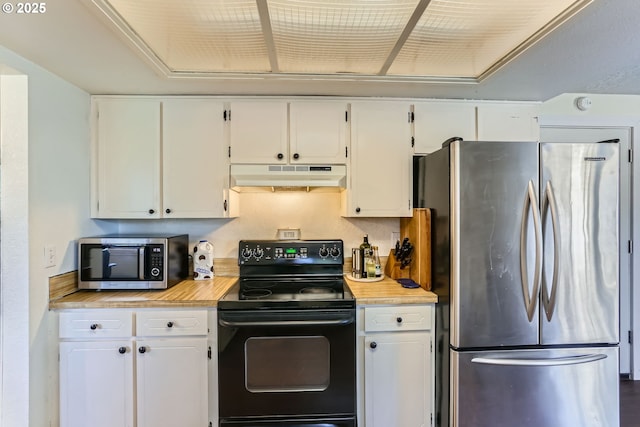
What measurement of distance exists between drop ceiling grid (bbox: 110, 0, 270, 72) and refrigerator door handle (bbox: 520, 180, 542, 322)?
1604mm

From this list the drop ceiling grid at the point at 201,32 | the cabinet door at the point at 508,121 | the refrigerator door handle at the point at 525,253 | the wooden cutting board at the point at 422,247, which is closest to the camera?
the drop ceiling grid at the point at 201,32

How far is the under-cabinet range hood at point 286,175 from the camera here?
7.00ft

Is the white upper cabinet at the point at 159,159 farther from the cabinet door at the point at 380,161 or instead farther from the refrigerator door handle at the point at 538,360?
the refrigerator door handle at the point at 538,360

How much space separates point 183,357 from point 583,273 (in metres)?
2.25

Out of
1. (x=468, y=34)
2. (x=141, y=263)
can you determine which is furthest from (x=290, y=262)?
(x=468, y=34)

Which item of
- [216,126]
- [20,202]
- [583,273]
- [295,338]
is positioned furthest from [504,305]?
[20,202]

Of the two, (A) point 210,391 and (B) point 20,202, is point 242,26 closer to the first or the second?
(B) point 20,202

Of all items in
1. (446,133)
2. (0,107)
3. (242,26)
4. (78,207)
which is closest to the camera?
(242,26)

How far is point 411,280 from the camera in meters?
A: 2.14

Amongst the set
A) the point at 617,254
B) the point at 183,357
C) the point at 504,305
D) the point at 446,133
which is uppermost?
the point at 446,133

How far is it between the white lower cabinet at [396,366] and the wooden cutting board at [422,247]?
22 centimetres

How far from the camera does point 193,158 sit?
2.17 metres

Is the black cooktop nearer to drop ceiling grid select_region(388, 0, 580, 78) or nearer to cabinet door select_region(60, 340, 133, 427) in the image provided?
cabinet door select_region(60, 340, 133, 427)

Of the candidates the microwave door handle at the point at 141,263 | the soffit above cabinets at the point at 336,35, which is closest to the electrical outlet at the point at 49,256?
the microwave door handle at the point at 141,263
